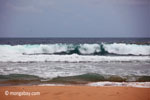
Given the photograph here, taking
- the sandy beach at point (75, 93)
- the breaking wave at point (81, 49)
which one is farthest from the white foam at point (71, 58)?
the sandy beach at point (75, 93)

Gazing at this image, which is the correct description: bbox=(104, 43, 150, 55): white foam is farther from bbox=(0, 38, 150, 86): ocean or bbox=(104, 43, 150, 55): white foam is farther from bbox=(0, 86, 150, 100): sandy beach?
bbox=(0, 86, 150, 100): sandy beach

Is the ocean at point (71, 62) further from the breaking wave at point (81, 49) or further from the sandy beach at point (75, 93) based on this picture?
the sandy beach at point (75, 93)

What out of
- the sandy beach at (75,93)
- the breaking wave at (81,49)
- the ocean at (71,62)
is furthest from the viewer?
the breaking wave at (81,49)

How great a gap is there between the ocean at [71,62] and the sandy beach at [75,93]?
381 mm

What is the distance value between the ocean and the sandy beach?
1.25 ft

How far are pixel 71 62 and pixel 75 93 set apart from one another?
1.12m

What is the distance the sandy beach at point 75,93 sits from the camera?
9.72 feet

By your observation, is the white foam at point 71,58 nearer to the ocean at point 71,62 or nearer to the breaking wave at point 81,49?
the ocean at point 71,62

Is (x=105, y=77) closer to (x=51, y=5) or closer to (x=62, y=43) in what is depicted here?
(x=62, y=43)

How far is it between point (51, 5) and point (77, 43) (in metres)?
1.41

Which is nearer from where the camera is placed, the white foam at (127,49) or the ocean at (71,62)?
the ocean at (71,62)

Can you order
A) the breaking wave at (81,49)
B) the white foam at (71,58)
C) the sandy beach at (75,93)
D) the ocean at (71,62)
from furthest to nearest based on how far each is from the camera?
the breaking wave at (81,49) → the white foam at (71,58) → the ocean at (71,62) → the sandy beach at (75,93)

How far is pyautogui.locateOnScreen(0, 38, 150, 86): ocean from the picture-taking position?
12.0ft

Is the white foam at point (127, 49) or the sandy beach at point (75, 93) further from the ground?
the white foam at point (127, 49)
